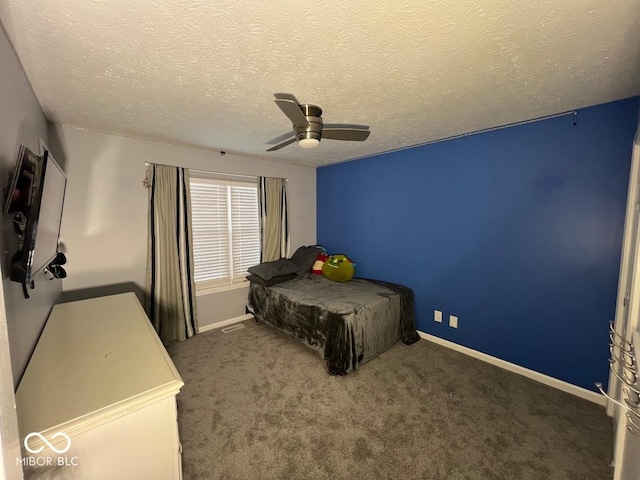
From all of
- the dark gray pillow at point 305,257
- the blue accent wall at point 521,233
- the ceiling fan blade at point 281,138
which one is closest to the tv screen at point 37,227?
the ceiling fan blade at point 281,138

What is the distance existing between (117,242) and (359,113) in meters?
2.76

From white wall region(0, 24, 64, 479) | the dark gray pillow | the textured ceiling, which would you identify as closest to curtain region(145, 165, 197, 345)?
the textured ceiling

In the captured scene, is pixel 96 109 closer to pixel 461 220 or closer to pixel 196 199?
pixel 196 199

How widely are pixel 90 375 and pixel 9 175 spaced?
39.6 inches

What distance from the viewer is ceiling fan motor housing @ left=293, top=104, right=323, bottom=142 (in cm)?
187

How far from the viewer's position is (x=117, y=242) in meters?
2.76

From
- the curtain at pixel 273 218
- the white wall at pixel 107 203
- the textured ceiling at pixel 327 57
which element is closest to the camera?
the textured ceiling at pixel 327 57

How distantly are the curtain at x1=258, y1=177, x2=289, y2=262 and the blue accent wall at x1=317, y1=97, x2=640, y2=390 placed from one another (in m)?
1.45

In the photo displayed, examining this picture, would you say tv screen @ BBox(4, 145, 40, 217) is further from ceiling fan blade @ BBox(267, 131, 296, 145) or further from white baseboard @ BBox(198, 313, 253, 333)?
white baseboard @ BBox(198, 313, 253, 333)

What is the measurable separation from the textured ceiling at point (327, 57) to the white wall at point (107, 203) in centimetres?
36

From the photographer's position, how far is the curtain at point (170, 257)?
9.61 feet

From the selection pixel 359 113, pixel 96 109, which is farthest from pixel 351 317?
pixel 96 109

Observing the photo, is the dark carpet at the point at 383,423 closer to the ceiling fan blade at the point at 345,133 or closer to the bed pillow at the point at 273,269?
the bed pillow at the point at 273,269

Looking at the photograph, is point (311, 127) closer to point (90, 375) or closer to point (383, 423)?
point (90, 375)
